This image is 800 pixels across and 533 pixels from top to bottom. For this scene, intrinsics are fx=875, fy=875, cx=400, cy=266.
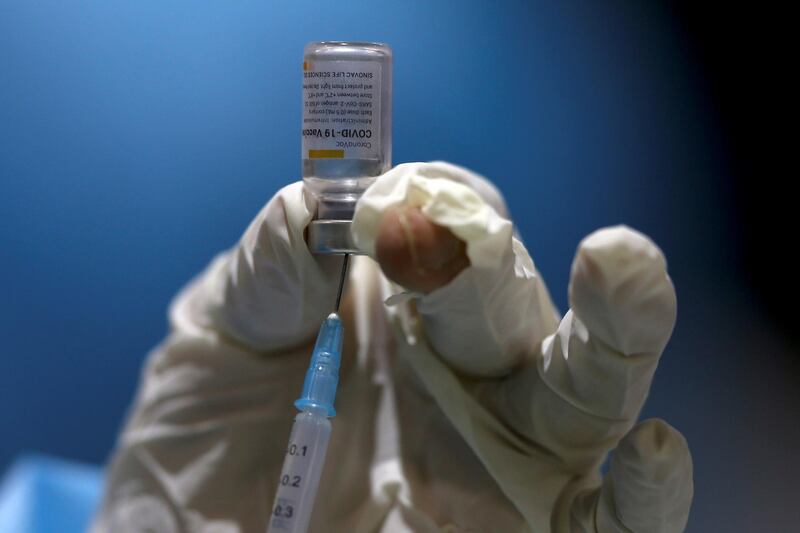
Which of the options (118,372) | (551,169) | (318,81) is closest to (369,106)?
(318,81)


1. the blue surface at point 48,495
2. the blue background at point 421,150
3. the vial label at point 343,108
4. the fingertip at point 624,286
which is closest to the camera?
the fingertip at point 624,286

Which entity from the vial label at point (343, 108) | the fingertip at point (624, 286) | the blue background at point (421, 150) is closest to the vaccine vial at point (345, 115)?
the vial label at point (343, 108)

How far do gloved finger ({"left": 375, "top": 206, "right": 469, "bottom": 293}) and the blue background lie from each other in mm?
453

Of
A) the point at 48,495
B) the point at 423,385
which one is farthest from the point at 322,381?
the point at 48,495

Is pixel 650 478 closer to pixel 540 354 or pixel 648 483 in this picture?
pixel 648 483

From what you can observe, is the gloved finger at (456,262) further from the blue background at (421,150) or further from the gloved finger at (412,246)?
the blue background at (421,150)

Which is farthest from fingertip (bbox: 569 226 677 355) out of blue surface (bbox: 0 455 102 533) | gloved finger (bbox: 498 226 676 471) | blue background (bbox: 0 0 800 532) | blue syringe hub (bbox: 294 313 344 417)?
blue surface (bbox: 0 455 102 533)

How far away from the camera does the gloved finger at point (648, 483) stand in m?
0.65

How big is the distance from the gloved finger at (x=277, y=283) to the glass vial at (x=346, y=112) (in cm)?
3

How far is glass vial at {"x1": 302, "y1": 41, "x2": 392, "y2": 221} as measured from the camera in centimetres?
72

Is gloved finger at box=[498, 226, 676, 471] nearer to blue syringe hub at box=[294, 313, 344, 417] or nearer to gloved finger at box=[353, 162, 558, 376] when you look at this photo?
gloved finger at box=[353, 162, 558, 376]

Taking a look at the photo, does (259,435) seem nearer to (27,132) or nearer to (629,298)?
(629,298)

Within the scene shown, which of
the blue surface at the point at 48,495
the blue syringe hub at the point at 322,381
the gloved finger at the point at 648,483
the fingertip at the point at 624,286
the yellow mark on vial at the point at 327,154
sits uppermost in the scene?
the yellow mark on vial at the point at 327,154

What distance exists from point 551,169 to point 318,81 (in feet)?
1.98
